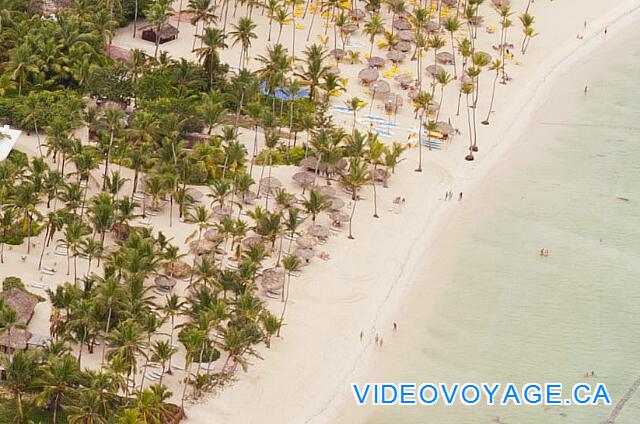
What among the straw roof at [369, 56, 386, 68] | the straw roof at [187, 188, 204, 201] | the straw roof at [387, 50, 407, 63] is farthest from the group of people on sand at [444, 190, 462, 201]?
the straw roof at [387, 50, 407, 63]

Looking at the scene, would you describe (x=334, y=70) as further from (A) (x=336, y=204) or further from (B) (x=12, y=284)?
(B) (x=12, y=284)

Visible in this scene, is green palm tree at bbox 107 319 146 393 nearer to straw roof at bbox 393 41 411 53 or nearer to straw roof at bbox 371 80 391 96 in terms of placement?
straw roof at bbox 371 80 391 96

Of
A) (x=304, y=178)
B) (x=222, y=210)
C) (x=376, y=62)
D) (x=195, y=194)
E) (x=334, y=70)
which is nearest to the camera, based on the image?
(x=222, y=210)

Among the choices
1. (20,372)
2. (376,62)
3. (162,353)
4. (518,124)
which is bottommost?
(20,372)

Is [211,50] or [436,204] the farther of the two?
[211,50]

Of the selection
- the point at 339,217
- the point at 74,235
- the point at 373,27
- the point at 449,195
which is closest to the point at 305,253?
the point at 339,217

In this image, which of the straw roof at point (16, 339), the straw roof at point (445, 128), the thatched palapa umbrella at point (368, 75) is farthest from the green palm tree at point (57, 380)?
the thatched palapa umbrella at point (368, 75)

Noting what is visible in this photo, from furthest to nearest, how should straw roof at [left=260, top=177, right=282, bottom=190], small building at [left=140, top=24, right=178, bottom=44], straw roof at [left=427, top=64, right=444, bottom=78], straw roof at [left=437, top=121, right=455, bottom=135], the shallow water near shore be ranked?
small building at [left=140, top=24, right=178, bottom=44], straw roof at [left=427, top=64, right=444, bottom=78], straw roof at [left=437, top=121, right=455, bottom=135], straw roof at [left=260, top=177, right=282, bottom=190], the shallow water near shore
